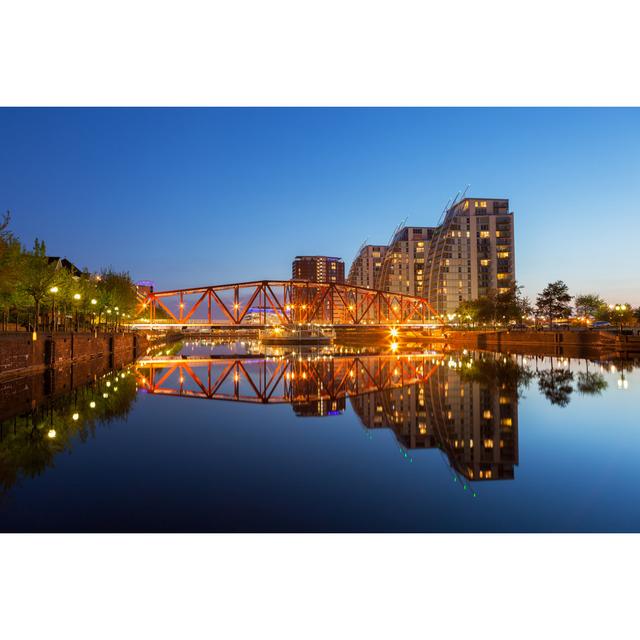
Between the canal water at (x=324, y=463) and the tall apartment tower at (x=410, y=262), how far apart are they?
148814 millimetres

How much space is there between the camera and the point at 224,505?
24.5 feet

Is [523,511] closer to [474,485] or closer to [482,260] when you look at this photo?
[474,485]

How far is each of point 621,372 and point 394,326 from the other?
7755 centimetres

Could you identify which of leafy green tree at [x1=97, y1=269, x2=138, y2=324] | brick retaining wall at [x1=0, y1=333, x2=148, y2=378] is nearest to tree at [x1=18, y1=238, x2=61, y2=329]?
brick retaining wall at [x1=0, y1=333, x2=148, y2=378]

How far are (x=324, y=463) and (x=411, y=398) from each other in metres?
10.8

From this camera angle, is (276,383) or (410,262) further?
(410,262)

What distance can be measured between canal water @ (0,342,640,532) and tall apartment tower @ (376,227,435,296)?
5859 inches

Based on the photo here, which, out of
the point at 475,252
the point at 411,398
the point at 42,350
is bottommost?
the point at 411,398

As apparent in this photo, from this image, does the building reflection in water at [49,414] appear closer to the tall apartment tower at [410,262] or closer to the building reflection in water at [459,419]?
the building reflection in water at [459,419]

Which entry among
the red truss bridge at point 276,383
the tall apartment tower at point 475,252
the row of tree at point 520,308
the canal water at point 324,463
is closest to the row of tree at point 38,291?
the red truss bridge at point 276,383

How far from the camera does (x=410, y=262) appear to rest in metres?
169

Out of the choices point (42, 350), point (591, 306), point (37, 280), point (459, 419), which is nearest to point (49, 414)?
point (459, 419)

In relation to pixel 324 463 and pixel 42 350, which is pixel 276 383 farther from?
pixel 324 463

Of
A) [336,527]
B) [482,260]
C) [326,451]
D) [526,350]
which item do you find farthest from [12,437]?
[482,260]
